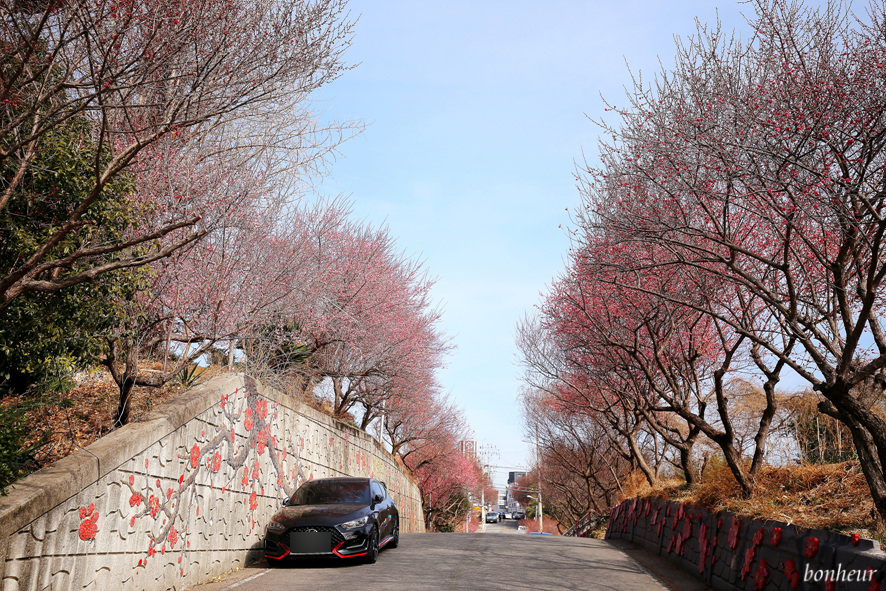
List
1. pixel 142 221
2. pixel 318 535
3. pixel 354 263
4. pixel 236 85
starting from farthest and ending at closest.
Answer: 1. pixel 354 263
2. pixel 318 535
3. pixel 142 221
4. pixel 236 85

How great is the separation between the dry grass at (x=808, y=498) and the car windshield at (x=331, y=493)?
5.90m

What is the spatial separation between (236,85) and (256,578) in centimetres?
690

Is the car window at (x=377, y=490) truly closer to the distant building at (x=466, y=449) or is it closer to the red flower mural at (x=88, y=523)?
the red flower mural at (x=88, y=523)

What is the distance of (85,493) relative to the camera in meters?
6.53

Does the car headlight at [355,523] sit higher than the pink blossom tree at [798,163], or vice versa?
the pink blossom tree at [798,163]

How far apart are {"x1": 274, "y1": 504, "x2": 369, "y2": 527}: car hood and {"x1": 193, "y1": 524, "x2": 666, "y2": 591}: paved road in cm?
75

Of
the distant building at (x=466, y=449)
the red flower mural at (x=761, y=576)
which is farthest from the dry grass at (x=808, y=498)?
the distant building at (x=466, y=449)

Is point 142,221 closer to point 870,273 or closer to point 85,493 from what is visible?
point 85,493

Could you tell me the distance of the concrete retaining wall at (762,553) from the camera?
5734mm

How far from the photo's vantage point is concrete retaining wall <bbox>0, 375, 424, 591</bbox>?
5.93 meters

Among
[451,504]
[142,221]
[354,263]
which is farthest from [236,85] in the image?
[451,504]

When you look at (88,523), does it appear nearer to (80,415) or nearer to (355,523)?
(80,415)

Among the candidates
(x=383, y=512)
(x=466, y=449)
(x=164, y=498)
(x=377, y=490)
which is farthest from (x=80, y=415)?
(x=466, y=449)

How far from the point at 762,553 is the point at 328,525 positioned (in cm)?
646
